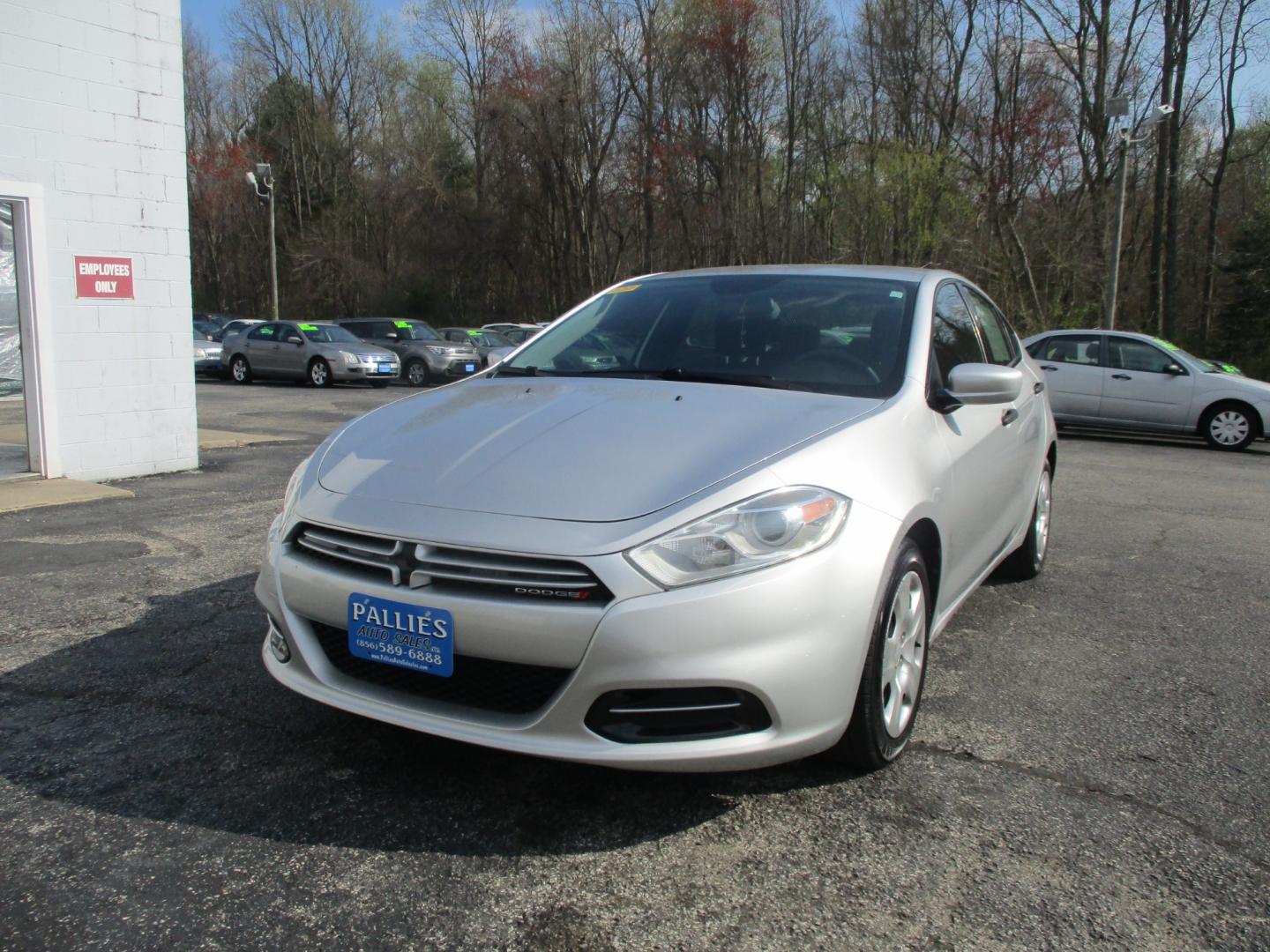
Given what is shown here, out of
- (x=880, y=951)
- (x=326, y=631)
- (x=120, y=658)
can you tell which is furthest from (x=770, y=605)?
(x=120, y=658)

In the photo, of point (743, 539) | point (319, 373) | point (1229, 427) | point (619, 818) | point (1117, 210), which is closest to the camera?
point (743, 539)

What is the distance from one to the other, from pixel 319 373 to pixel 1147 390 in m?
16.8

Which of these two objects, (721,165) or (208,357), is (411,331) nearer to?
(208,357)

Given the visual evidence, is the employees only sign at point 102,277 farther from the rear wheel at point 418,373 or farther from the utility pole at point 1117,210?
the utility pole at point 1117,210

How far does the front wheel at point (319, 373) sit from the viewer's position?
73.2 ft

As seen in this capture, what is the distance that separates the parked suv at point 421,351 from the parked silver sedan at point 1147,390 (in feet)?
43.7

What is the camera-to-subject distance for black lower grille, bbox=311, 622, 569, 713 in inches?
96.1

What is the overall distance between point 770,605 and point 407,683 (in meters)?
0.98

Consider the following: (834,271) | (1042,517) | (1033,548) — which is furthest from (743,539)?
(1042,517)

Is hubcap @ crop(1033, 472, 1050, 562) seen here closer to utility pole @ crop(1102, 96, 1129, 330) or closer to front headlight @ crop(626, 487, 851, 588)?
front headlight @ crop(626, 487, 851, 588)

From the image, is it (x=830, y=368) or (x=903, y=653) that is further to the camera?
Result: (x=830, y=368)

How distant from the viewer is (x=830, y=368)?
136 inches

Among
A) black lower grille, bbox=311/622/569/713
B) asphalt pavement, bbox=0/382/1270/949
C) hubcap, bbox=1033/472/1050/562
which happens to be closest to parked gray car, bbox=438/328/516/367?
hubcap, bbox=1033/472/1050/562

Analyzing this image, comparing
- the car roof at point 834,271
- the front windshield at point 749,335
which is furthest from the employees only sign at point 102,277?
the car roof at point 834,271
